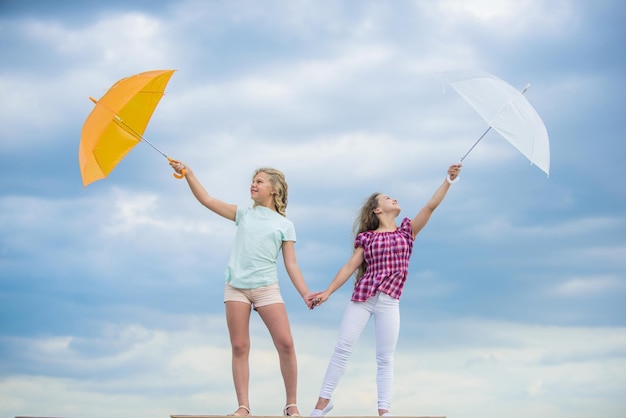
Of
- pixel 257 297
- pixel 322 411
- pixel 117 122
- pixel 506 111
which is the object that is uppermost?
pixel 506 111

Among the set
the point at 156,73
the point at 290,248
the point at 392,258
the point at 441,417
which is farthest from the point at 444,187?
the point at 156,73

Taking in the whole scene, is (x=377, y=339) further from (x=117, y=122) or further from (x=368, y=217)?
(x=117, y=122)

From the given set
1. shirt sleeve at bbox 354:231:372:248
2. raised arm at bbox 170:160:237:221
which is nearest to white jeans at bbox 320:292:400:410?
shirt sleeve at bbox 354:231:372:248

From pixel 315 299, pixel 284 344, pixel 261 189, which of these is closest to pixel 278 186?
pixel 261 189

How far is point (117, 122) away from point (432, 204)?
3522 millimetres

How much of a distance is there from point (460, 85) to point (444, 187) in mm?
1130

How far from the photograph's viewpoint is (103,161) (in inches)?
328

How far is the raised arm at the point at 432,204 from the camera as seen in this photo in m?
8.87

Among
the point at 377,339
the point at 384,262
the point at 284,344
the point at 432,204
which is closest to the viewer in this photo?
the point at 284,344

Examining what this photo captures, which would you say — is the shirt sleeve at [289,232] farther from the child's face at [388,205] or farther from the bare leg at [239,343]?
the child's face at [388,205]

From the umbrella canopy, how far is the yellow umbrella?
3.18 m

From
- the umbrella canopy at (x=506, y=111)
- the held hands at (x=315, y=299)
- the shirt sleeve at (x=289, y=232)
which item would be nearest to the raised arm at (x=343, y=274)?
the held hands at (x=315, y=299)

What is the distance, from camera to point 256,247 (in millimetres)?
8375

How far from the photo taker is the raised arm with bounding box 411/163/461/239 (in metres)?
8.87
